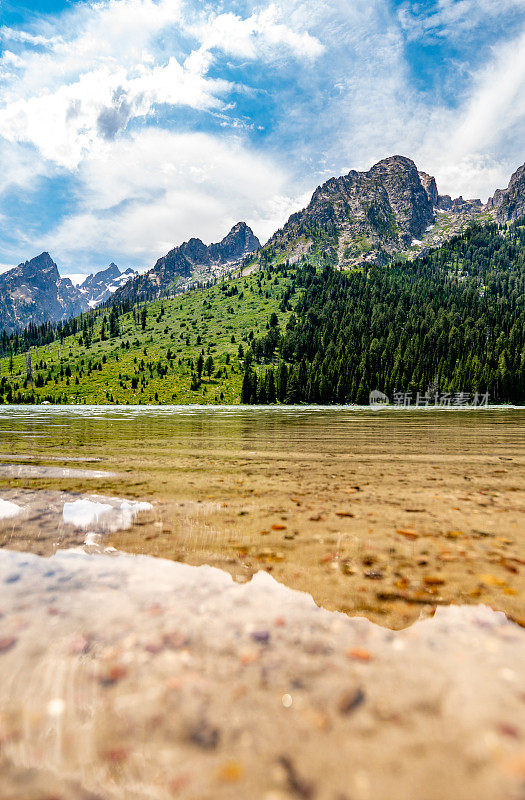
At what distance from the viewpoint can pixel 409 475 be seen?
10.1m

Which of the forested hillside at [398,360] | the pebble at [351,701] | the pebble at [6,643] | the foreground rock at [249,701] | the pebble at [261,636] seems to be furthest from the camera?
the forested hillside at [398,360]

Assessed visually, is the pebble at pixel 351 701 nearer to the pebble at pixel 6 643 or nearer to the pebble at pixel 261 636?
the pebble at pixel 261 636

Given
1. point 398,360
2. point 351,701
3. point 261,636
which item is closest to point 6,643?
point 261,636

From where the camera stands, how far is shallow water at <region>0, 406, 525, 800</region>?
1.84 metres

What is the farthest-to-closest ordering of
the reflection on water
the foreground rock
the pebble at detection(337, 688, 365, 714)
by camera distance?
1. the reflection on water
2. the pebble at detection(337, 688, 365, 714)
3. the foreground rock

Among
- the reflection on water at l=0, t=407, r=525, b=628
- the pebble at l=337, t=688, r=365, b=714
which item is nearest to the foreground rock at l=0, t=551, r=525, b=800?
the pebble at l=337, t=688, r=365, b=714

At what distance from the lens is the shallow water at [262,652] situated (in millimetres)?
1836

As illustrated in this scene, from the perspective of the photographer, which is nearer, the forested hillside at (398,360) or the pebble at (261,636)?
the pebble at (261,636)

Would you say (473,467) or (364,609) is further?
(473,467)

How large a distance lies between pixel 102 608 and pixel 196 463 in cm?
880

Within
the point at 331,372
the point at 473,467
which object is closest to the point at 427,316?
the point at 331,372

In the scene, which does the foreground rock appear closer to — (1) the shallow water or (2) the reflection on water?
(1) the shallow water

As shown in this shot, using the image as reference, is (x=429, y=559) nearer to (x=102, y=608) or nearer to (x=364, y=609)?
(x=364, y=609)

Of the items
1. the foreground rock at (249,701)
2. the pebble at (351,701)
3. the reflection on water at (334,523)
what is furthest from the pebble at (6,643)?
the pebble at (351,701)
